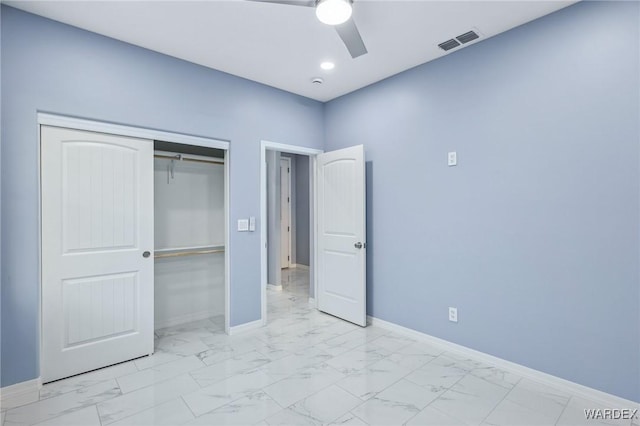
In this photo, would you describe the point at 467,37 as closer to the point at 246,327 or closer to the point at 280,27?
the point at 280,27

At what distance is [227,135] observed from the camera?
11.2 feet

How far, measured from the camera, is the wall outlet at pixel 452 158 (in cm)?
299

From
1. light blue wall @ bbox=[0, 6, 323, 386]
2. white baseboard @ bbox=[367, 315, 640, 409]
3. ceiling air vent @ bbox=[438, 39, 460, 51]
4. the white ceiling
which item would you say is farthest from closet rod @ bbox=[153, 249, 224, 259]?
ceiling air vent @ bbox=[438, 39, 460, 51]

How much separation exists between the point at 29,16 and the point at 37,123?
800 millimetres

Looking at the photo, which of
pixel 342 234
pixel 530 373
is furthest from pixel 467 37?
pixel 530 373

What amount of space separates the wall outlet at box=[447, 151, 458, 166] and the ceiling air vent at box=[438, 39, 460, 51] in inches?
37.8

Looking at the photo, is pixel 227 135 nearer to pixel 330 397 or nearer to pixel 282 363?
pixel 282 363

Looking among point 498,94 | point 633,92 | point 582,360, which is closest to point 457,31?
point 498,94

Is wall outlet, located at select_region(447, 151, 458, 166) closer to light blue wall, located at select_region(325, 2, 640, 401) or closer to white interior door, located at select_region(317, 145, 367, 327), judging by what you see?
light blue wall, located at select_region(325, 2, 640, 401)

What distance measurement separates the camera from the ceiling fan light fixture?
6.11 feet

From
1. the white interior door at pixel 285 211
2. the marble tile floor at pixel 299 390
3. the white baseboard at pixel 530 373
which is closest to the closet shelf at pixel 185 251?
the marble tile floor at pixel 299 390

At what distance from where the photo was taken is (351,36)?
2.20m

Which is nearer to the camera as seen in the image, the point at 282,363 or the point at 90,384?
the point at 90,384

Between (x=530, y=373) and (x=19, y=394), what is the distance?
→ 3.86 m
